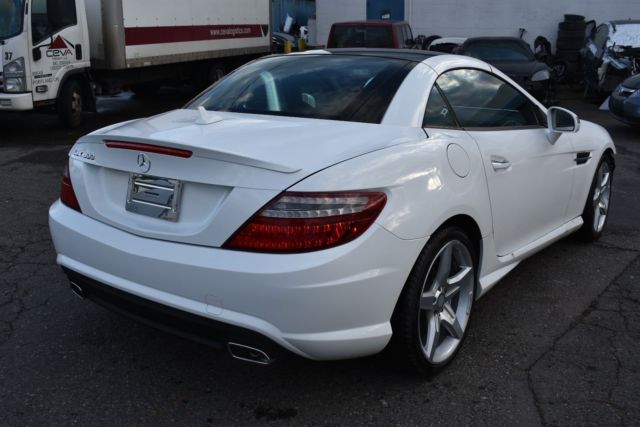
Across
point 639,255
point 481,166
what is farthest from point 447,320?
point 639,255

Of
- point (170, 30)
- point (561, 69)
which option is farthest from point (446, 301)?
point (561, 69)

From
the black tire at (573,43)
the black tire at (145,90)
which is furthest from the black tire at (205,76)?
the black tire at (573,43)

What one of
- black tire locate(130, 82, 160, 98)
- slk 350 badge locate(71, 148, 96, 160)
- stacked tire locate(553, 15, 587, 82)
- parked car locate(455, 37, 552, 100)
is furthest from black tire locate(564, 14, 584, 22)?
slk 350 badge locate(71, 148, 96, 160)

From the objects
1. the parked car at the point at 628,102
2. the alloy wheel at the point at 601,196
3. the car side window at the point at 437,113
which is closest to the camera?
the car side window at the point at 437,113

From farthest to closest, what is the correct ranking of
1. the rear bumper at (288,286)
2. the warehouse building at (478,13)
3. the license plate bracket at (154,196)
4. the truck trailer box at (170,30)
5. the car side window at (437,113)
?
the warehouse building at (478,13)
the truck trailer box at (170,30)
the car side window at (437,113)
the license plate bracket at (154,196)
the rear bumper at (288,286)

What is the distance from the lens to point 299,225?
2463 millimetres

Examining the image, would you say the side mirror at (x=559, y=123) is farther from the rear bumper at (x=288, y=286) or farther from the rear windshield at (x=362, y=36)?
the rear windshield at (x=362, y=36)

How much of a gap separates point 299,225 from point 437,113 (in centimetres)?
121

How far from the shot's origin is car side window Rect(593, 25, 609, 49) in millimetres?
14156

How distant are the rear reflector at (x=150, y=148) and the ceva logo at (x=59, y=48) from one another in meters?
7.65

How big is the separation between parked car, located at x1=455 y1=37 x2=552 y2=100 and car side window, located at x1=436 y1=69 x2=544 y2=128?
7.84m

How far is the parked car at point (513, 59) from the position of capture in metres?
11.6

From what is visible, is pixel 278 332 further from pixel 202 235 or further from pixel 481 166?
pixel 481 166

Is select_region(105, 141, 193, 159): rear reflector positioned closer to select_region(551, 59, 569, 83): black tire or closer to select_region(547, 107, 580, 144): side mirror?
select_region(547, 107, 580, 144): side mirror
